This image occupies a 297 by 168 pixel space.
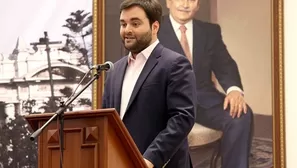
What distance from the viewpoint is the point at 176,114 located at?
126 inches

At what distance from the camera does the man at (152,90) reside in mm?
3225

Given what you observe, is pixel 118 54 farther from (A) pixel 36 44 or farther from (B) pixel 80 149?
(B) pixel 80 149

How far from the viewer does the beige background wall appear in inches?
201

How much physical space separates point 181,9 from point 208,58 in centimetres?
49

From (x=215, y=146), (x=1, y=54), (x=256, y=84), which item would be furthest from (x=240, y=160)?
(x=1, y=54)

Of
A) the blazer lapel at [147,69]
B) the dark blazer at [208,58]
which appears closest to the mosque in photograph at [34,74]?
the dark blazer at [208,58]

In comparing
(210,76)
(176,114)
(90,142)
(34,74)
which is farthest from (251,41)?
(90,142)

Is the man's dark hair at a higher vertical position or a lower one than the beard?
higher

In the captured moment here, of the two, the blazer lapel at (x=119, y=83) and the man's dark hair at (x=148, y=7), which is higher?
the man's dark hair at (x=148, y=7)

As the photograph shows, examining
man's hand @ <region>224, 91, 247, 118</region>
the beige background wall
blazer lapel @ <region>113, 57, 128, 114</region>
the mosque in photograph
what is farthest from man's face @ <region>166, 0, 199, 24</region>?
blazer lapel @ <region>113, 57, 128, 114</region>
